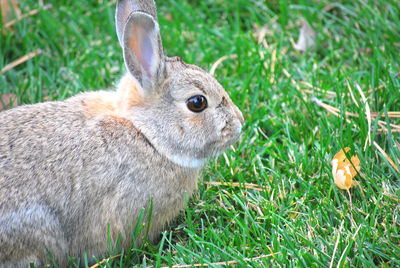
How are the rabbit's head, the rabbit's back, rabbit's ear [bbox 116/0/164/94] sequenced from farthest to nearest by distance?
1. the rabbit's head
2. rabbit's ear [bbox 116/0/164/94]
3. the rabbit's back

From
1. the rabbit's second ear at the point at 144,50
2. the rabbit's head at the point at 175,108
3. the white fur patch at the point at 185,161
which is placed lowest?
the white fur patch at the point at 185,161

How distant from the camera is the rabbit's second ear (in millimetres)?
3441

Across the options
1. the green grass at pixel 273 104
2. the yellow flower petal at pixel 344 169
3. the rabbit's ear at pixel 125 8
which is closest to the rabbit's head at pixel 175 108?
the rabbit's ear at pixel 125 8

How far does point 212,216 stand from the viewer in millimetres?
3672

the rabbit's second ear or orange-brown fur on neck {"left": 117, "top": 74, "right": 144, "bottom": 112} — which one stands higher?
the rabbit's second ear

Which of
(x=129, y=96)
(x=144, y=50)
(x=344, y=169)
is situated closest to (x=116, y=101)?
(x=129, y=96)

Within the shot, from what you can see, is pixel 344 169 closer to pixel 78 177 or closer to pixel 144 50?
pixel 144 50

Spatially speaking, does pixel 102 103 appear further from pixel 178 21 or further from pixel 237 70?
pixel 178 21

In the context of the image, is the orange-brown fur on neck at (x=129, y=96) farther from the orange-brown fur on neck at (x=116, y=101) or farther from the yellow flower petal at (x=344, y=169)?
the yellow flower petal at (x=344, y=169)

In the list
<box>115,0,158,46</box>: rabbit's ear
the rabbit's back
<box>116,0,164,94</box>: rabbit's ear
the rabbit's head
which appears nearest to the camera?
the rabbit's back

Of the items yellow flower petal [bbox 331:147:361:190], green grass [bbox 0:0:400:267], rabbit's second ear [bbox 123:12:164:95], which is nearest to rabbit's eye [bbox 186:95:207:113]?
rabbit's second ear [bbox 123:12:164:95]

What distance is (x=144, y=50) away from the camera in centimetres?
354

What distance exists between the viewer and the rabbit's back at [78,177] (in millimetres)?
3277

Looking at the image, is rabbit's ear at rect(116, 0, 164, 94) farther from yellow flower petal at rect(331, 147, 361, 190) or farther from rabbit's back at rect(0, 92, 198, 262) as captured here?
yellow flower petal at rect(331, 147, 361, 190)
